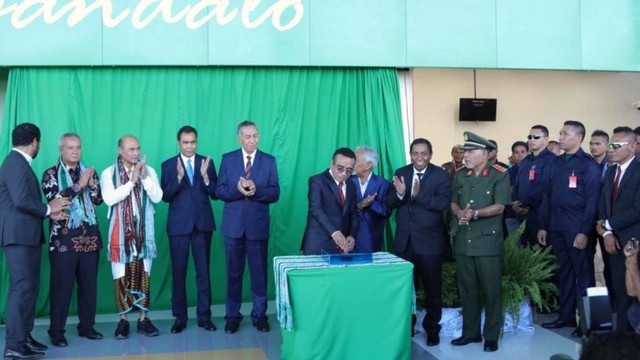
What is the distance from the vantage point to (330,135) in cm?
668

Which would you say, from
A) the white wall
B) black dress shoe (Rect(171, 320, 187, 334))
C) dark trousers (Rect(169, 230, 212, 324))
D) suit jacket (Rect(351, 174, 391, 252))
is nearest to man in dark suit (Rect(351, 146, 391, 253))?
suit jacket (Rect(351, 174, 391, 252))

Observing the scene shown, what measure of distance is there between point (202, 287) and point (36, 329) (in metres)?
1.54

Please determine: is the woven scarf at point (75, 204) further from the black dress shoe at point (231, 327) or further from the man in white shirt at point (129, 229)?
the black dress shoe at point (231, 327)

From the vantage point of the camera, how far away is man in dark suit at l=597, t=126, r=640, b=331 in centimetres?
488

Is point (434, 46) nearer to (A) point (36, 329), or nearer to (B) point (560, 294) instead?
(B) point (560, 294)

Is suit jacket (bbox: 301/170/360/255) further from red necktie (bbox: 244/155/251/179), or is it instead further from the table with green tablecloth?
the table with green tablecloth

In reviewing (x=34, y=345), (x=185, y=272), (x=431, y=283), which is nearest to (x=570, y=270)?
(x=431, y=283)

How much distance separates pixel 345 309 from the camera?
4.38 metres

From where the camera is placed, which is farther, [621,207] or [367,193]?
[367,193]

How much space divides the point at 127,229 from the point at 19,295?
39.1 inches

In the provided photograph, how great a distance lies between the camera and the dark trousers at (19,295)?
480 cm

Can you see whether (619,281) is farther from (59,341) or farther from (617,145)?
(59,341)

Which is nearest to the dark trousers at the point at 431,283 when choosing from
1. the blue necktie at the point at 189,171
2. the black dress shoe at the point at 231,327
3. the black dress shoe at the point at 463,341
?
the black dress shoe at the point at 463,341

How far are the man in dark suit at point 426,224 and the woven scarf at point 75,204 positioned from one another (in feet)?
8.14
